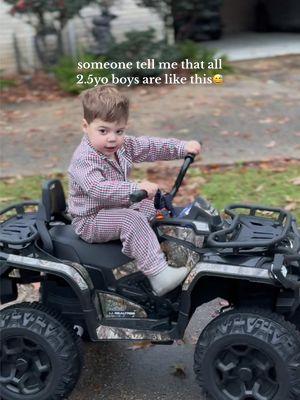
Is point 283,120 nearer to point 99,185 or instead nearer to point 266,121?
point 266,121

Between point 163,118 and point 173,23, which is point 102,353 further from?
point 173,23

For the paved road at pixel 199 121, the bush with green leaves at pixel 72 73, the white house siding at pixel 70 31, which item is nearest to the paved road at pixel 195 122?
the paved road at pixel 199 121

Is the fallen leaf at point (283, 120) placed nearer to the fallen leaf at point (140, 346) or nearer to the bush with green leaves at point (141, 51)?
the bush with green leaves at point (141, 51)

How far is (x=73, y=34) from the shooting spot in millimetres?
10016

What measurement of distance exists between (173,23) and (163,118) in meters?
3.05

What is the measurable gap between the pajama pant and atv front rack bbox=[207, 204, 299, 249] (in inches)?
9.3

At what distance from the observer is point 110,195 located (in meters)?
2.87

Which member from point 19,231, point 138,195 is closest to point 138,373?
point 19,231

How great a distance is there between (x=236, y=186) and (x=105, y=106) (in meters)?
2.88

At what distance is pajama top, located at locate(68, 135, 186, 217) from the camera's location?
2881mm

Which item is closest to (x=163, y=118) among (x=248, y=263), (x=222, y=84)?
(x=222, y=84)

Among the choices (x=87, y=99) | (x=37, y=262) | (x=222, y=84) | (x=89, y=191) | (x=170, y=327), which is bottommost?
(x=222, y=84)

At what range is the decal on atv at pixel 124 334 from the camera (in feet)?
9.68

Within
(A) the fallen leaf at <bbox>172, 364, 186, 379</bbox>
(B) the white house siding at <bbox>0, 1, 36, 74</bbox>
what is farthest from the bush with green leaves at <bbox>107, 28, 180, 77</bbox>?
(A) the fallen leaf at <bbox>172, 364, 186, 379</bbox>
